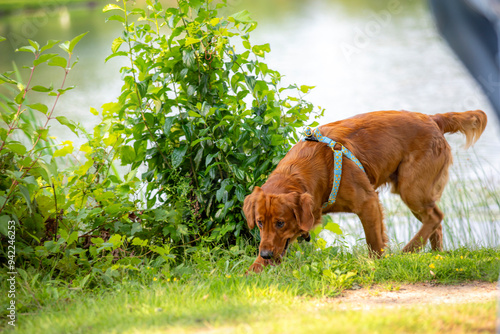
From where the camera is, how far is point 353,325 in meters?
2.63

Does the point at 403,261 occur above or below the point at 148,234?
below

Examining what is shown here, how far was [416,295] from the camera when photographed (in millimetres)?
3689

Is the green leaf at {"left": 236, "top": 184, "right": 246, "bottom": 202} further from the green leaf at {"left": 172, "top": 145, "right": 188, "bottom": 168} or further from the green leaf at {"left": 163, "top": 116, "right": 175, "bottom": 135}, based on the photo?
the green leaf at {"left": 163, "top": 116, "right": 175, "bottom": 135}

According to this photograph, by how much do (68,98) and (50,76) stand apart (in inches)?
97.4

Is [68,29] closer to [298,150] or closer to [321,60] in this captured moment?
[321,60]

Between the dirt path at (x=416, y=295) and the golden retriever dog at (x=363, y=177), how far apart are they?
0.67m

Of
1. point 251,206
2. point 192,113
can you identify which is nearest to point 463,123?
point 251,206

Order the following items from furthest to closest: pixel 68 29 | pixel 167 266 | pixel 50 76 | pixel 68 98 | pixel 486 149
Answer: pixel 68 29
pixel 50 76
pixel 68 98
pixel 486 149
pixel 167 266

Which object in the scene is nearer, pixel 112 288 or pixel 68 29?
pixel 112 288

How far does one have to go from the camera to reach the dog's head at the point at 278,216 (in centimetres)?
405

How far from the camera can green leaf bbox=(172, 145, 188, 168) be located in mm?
4707

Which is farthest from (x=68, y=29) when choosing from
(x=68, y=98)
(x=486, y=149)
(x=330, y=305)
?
(x=330, y=305)

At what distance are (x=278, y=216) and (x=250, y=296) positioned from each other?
2.43ft

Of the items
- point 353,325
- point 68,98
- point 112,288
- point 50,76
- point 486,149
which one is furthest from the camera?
point 50,76
